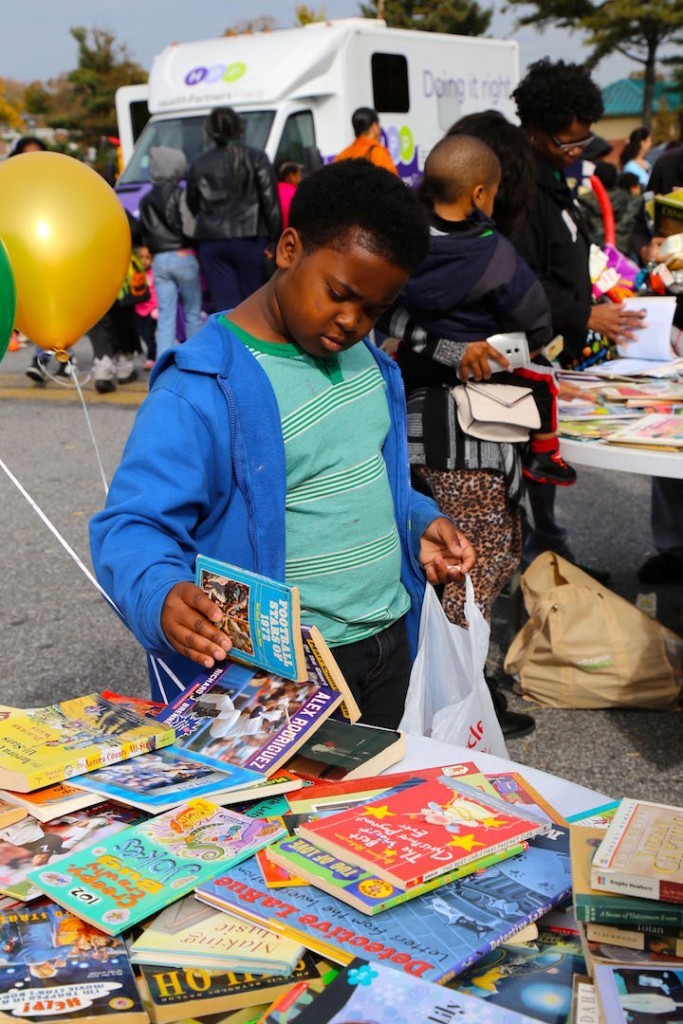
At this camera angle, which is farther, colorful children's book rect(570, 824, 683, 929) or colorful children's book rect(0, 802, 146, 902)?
colorful children's book rect(0, 802, 146, 902)

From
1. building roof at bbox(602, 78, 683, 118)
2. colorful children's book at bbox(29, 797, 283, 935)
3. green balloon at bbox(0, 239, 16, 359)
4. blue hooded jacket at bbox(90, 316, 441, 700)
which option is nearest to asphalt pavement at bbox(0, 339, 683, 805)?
green balloon at bbox(0, 239, 16, 359)

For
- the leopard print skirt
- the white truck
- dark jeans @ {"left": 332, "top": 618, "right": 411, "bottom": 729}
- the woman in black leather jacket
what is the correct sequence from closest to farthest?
dark jeans @ {"left": 332, "top": 618, "right": 411, "bottom": 729} < the leopard print skirt < the woman in black leather jacket < the white truck

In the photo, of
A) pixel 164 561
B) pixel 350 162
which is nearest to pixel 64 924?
pixel 164 561

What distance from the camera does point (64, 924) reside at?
122 centimetres

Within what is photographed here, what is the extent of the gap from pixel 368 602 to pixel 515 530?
1402 millimetres

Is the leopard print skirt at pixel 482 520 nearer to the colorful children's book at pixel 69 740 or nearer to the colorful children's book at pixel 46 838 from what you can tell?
the colorful children's book at pixel 69 740

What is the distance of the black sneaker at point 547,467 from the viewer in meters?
3.17

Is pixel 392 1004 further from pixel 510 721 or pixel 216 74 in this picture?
pixel 216 74

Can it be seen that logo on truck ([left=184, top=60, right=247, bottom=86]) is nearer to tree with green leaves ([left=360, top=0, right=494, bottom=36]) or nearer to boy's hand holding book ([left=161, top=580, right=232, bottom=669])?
boy's hand holding book ([left=161, top=580, right=232, bottom=669])

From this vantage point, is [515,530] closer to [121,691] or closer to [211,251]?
[121,691]

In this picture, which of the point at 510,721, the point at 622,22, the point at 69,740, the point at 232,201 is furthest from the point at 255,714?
the point at 622,22

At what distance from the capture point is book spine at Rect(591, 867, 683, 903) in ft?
3.67

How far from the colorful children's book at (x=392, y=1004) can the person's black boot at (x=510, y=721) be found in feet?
7.77

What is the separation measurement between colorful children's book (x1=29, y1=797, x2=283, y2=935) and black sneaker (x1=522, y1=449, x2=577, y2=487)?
→ 1.99m
